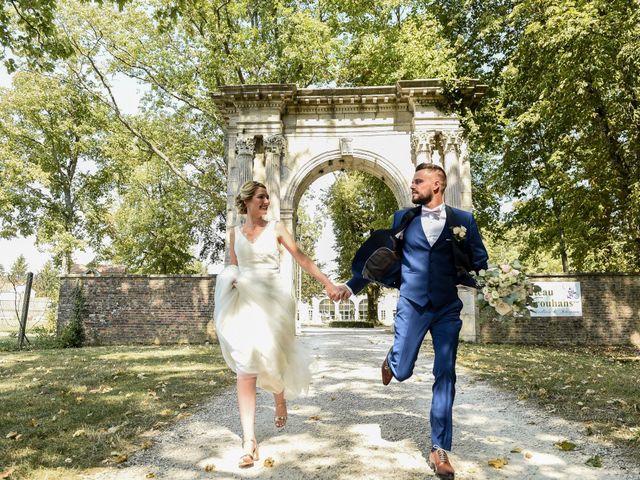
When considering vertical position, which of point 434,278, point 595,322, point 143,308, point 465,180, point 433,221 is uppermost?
point 465,180

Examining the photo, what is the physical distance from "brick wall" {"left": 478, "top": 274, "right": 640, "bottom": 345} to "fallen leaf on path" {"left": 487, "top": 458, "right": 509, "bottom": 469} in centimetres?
1136

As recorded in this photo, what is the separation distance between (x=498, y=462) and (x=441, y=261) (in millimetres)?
1453

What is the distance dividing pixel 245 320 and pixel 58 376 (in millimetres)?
5414

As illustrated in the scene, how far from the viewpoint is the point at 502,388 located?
6.07 meters

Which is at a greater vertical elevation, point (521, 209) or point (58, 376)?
point (521, 209)

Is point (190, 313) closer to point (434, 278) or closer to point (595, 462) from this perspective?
point (434, 278)

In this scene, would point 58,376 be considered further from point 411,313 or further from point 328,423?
point 411,313

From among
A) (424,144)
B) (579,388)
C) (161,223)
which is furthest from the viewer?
(161,223)

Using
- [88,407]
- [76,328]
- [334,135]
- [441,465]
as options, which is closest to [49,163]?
[76,328]

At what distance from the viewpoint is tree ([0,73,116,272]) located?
27609 mm

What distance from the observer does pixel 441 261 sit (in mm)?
3348

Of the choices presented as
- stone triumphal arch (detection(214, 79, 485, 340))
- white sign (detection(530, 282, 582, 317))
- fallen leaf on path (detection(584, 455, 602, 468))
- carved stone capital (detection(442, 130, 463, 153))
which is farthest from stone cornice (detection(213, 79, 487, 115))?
fallen leaf on path (detection(584, 455, 602, 468))

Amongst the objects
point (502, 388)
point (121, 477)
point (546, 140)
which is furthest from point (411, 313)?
point (546, 140)

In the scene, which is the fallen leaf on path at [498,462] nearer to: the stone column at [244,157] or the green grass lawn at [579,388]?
the green grass lawn at [579,388]
